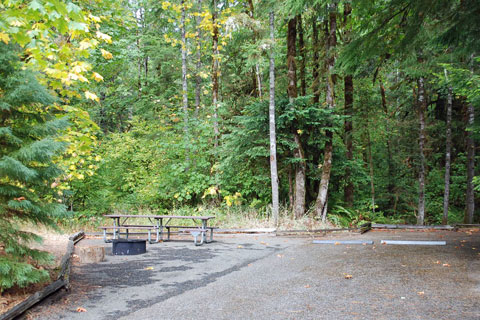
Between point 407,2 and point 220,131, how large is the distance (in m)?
11.0

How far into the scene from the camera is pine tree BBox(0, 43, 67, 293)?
14.0 feet

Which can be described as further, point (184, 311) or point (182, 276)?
point (182, 276)

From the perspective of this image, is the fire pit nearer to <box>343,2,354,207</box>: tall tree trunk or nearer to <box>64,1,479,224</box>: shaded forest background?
<box>64,1,479,224</box>: shaded forest background

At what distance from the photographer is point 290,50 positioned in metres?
13.9

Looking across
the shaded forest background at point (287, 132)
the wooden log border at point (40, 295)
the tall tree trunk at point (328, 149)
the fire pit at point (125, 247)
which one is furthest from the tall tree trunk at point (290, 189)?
the wooden log border at point (40, 295)

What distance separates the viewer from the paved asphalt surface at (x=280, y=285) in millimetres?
4172

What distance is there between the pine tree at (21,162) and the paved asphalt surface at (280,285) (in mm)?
648

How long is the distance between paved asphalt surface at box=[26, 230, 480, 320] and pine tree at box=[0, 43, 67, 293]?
0.65 meters

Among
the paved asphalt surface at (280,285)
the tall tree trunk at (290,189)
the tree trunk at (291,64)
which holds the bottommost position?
the paved asphalt surface at (280,285)

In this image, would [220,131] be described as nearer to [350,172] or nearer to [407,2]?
[350,172]

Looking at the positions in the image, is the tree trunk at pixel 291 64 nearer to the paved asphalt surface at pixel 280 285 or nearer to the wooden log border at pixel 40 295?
the paved asphalt surface at pixel 280 285

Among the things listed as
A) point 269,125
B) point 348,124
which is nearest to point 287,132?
point 269,125

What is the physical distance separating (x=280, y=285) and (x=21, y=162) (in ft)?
12.9

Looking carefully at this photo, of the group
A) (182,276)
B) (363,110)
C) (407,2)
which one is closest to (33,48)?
(182,276)
